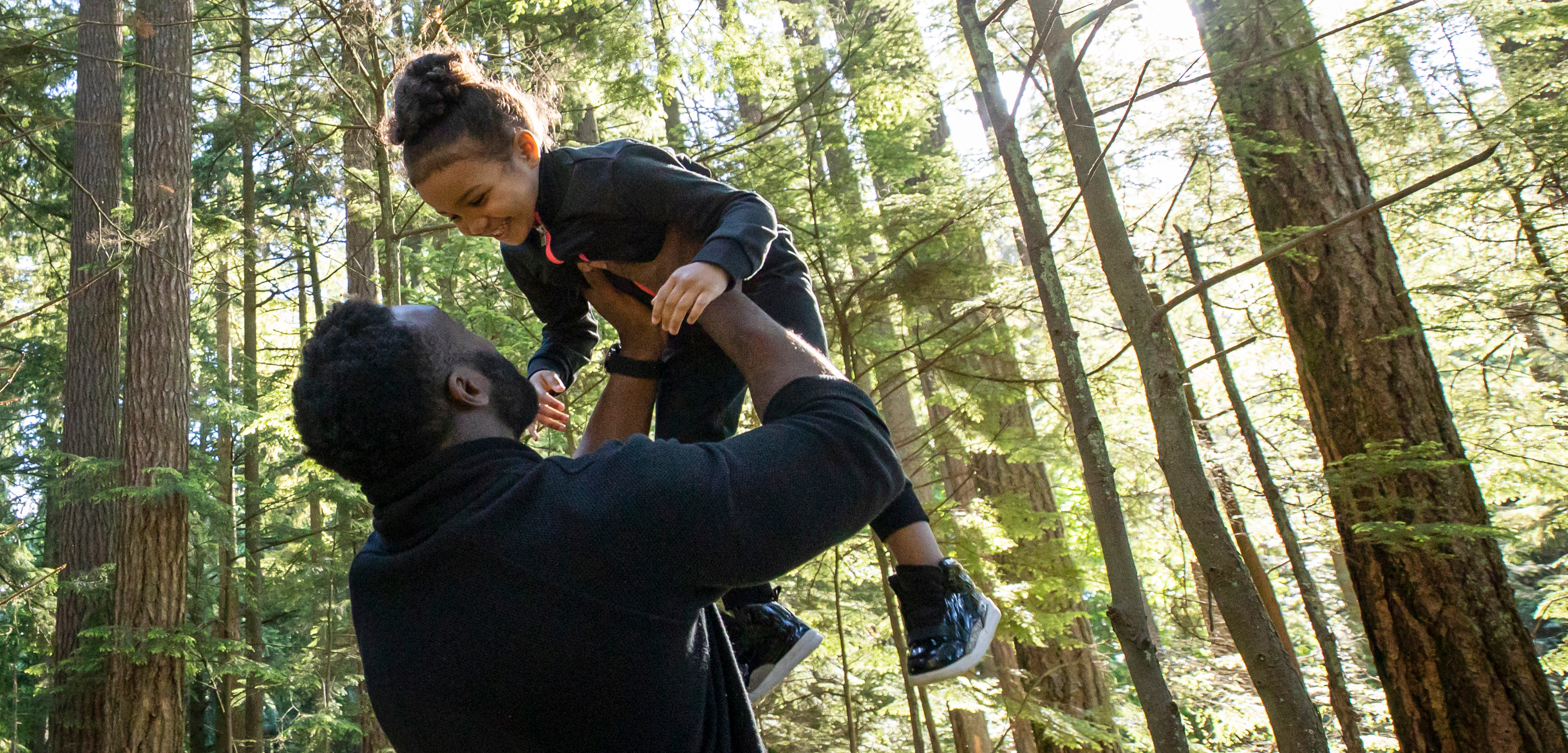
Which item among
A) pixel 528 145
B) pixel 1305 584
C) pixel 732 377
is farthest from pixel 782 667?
pixel 1305 584

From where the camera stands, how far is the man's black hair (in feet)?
3.97

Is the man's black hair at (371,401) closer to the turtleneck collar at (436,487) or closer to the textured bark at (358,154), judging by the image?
the turtleneck collar at (436,487)

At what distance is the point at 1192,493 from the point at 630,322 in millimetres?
1372

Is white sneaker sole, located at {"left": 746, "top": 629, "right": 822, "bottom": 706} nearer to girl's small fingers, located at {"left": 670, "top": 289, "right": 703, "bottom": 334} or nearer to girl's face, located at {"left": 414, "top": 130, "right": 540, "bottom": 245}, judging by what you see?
girl's small fingers, located at {"left": 670, "top": 289, "right": 703, "bottom": 334}

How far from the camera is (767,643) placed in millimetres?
1754

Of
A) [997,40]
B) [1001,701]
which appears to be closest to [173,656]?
[1001,701]

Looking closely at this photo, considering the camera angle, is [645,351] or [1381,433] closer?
[645,351]

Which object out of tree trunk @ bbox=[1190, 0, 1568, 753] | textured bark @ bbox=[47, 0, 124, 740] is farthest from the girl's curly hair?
textured bark @ bbox=[47, 0, 124, 740]

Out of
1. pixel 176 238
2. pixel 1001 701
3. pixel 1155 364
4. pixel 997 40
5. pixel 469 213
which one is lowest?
pixel 1001 701

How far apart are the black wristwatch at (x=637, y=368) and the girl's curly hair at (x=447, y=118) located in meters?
0.50

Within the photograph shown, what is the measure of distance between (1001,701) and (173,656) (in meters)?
5.67

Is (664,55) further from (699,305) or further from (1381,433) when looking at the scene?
(1381,433)

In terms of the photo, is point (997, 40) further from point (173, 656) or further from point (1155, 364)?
point (173, 656)

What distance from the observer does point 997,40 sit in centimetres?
350
